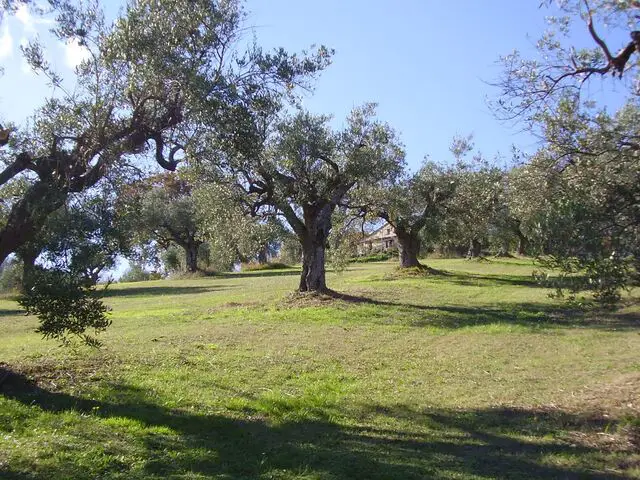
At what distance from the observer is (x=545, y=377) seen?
38.6 feet

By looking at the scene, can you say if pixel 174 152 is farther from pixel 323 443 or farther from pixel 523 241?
pixel 523 241

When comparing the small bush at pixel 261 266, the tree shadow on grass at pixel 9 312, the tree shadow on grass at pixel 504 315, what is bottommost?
the tree shadow on grass at pixel 504 315

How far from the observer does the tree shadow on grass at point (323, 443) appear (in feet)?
21.2

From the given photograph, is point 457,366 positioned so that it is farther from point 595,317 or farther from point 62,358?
point 595,317

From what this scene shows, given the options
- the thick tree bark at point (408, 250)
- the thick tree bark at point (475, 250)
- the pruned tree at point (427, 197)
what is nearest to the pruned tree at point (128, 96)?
the pruned tree at point (427, 197)

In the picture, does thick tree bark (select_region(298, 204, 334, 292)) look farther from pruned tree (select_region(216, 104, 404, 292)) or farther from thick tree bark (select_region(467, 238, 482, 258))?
thick tree bark (select_region(467, 238, 482, 258))

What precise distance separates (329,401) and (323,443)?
88.9 inches

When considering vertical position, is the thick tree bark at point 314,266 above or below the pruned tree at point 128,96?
below

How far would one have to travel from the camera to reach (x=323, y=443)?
7.67 metres

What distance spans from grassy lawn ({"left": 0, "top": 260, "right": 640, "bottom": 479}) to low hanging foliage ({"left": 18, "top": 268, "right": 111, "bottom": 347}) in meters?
1.13

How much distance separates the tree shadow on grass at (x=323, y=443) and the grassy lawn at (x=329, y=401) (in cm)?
3

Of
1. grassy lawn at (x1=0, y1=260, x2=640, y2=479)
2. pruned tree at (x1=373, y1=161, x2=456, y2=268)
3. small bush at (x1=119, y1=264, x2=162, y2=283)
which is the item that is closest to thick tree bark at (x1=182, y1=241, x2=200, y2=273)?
small bush at (x1=119, y1=264, x2=162, y2=283)

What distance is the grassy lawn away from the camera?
6.71 m

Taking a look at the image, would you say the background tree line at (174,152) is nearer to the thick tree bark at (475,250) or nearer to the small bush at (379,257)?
the thick tree bark at (475,250)
